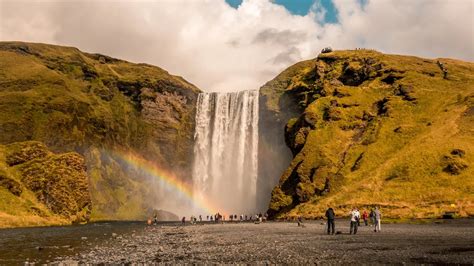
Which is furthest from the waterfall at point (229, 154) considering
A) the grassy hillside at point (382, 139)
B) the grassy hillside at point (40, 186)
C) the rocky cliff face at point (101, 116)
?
the grassy hillside at point (40, 186)

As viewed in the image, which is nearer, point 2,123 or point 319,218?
point 319,218

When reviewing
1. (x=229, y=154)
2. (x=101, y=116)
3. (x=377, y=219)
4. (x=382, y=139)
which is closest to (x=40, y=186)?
(x=229, y=154)

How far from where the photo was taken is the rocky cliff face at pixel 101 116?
136000mm

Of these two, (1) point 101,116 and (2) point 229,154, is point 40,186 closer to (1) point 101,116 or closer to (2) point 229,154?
(2) point 229,154

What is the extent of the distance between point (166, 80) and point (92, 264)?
6666 inches

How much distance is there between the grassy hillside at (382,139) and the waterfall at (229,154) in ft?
33.1

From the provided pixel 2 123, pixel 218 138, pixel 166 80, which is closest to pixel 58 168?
pixel 2 123

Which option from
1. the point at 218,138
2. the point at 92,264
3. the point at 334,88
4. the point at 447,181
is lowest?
the point at 92,264

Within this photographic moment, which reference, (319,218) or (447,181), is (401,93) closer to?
(447,181)

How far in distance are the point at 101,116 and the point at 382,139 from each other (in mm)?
103464

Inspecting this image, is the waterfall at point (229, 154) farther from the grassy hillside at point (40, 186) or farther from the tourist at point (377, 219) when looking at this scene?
the tourist at point (377, 219)

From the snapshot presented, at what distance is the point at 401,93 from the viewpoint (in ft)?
350

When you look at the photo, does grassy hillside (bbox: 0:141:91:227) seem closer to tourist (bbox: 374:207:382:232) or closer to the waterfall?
the waterfall

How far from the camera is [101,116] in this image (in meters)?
157
